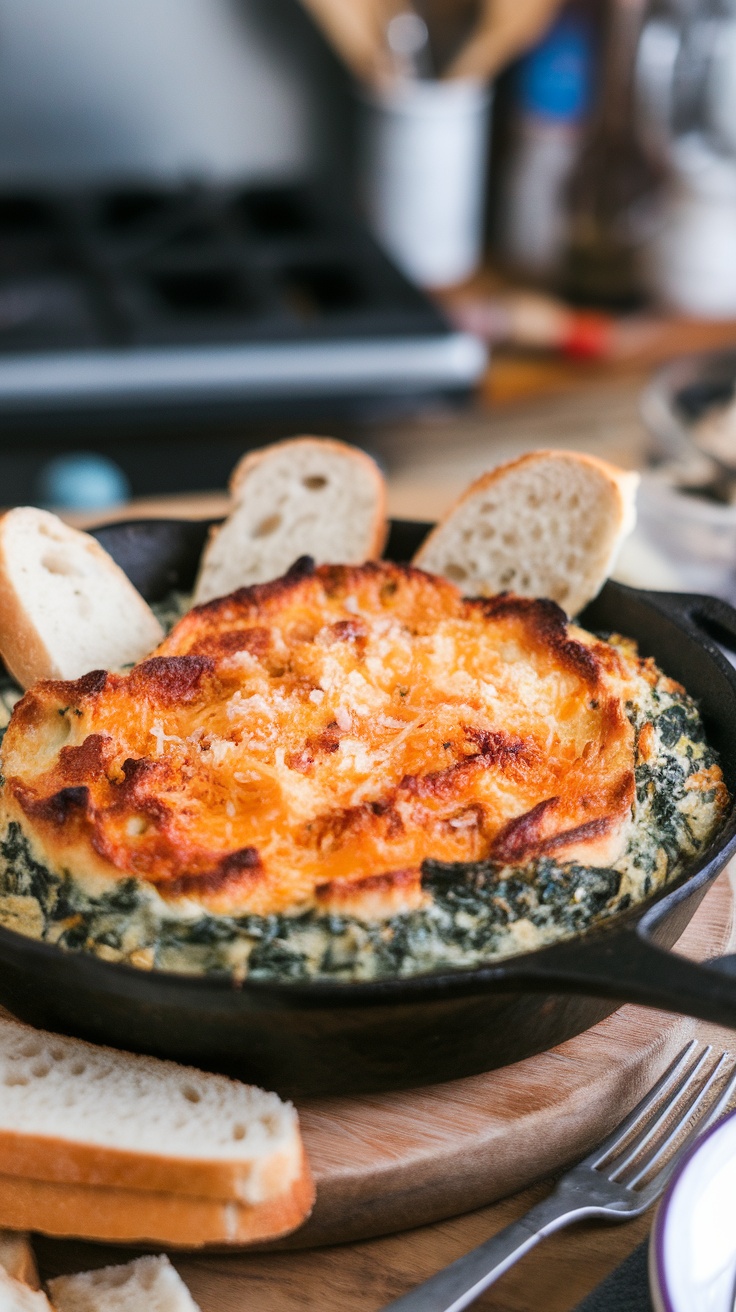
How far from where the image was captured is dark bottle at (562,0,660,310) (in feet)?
17.5

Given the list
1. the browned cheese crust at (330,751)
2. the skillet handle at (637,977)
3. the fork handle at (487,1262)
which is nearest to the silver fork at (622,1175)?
the fork handle at (487,1262)

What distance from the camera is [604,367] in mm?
5242

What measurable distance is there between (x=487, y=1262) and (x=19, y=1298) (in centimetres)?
57

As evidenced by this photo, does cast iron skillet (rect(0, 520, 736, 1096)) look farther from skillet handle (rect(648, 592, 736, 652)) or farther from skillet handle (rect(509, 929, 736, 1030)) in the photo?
skillet handle (rect(648, 592, 736, 652))

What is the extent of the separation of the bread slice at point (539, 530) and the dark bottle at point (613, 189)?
326cm

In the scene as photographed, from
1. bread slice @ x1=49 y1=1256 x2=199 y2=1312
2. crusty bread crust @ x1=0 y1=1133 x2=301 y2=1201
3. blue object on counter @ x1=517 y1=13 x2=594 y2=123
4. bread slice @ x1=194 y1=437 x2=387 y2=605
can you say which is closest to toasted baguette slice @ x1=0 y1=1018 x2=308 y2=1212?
crusty bread crust @ x1=0 y1=1133 x2=301 y2=1201

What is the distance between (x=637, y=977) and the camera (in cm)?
156

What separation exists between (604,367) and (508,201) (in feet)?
3.53

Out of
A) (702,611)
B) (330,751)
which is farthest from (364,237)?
(330,751)

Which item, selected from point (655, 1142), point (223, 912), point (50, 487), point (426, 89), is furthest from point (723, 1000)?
point (426, 89)

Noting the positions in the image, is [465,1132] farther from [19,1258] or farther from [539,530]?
[539,530]

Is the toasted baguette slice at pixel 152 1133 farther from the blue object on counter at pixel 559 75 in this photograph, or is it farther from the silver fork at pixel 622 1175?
the blue object on counter at pixel 559 75

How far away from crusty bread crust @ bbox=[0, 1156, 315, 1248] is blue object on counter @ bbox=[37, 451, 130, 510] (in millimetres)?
2424

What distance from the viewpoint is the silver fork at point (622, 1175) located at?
1.57m
